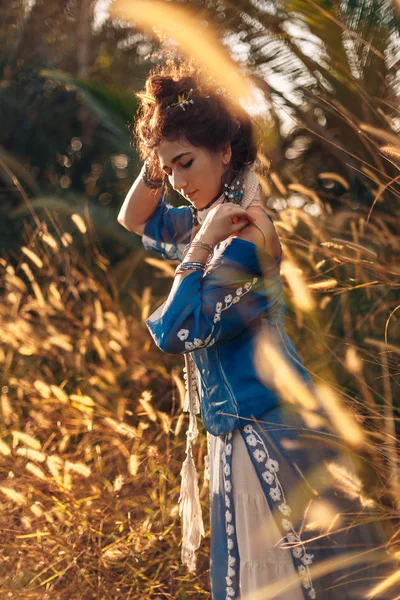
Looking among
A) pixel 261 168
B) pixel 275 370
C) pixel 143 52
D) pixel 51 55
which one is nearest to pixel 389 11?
pixel 261 168

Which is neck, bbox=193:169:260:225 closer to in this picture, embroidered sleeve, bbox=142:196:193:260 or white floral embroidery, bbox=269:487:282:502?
embroidered sleeve, bbox=142:196:193:260

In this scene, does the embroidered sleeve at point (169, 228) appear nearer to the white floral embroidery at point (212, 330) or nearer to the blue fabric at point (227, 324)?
the blue fabric at point (227, 324)

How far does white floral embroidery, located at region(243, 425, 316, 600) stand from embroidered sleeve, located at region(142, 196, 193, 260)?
70cm

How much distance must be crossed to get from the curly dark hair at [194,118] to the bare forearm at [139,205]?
0.18 meters

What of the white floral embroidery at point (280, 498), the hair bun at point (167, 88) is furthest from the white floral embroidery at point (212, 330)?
the hair bun at point (167, 88)

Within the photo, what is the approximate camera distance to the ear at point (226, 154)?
2.08m

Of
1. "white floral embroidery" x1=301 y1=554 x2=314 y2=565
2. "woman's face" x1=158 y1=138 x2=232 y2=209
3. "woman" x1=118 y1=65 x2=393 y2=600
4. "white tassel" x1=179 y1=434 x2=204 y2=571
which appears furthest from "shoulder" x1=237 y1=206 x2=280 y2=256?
"white floral embroidery" x1=301 y1=554 x2=314 y2=565

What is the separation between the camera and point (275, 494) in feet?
6.31

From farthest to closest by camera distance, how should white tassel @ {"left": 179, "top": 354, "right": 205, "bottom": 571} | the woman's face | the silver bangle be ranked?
the silver bangle < white tassel @ {"left": 179, "top": 354, "right": 205, "bottom": 571} < the woman's face

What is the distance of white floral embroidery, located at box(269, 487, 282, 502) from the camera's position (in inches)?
75.6

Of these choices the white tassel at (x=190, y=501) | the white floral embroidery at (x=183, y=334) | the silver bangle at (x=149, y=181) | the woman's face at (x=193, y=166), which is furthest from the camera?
the silver bangle at (x=149, y=181)

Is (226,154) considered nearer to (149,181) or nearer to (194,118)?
(194,118)

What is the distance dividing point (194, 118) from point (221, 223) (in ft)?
0.96

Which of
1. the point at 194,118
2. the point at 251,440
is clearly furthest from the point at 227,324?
the point at 194,118
